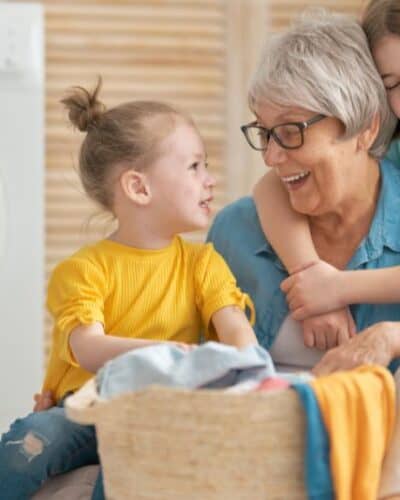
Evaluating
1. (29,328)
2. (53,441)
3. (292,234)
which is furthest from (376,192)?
(29,328)

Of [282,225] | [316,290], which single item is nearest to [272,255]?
[282,225]

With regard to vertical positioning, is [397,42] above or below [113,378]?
above

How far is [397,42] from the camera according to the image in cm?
223

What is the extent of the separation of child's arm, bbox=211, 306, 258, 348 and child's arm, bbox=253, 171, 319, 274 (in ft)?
0.54

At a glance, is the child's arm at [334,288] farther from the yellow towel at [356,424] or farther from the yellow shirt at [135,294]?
the yellow towel at [356,424]

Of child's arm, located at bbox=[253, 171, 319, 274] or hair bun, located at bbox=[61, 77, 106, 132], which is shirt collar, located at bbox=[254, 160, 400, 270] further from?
hair bun, located at bbox=[61, 77, 106, 132]

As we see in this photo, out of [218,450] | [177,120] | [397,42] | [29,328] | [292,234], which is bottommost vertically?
[29,328]

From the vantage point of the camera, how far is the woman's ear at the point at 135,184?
2180mm

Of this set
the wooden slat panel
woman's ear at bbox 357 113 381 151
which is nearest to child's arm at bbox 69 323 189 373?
woman's ear at bbox 357 113 381 151

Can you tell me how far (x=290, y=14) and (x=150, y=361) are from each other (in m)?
2.61

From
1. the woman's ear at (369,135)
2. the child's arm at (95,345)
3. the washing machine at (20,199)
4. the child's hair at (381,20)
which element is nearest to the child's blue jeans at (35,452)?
the child's arm at (95,345)

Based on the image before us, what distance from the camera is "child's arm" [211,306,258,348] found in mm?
2061

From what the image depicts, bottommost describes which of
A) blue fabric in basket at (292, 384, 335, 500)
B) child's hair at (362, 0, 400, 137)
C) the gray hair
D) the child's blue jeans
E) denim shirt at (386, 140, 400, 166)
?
the child's blue jeans

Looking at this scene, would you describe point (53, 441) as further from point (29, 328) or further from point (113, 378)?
point (29, 328)
